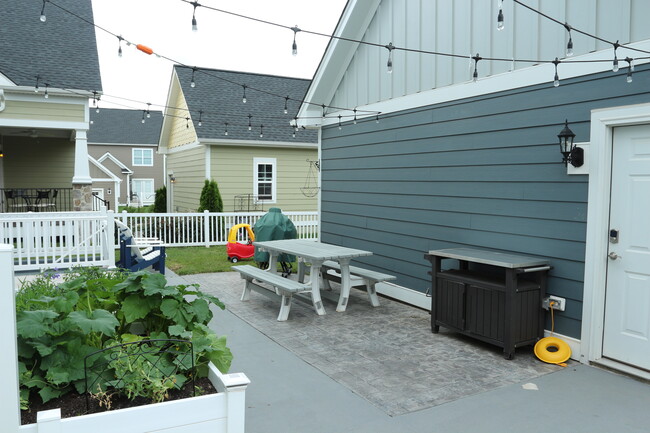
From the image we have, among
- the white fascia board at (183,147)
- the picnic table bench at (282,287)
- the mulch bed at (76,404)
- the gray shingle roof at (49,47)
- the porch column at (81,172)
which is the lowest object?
the picnic table bench at (282,287)

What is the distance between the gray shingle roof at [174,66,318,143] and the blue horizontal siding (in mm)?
7423

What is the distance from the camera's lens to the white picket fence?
27.9ft

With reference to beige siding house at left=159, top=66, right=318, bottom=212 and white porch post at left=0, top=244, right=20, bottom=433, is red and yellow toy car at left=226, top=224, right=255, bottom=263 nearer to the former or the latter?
beige siding house at left=159, top=66, right=318, bottom=212

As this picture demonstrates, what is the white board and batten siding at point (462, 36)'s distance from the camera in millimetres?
4527

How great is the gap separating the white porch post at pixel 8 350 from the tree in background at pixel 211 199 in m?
12.5

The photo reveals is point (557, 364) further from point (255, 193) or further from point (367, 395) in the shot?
point (255, 193)

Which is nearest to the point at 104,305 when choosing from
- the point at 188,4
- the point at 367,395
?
the point at 367,395

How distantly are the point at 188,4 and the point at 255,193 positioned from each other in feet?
40.2

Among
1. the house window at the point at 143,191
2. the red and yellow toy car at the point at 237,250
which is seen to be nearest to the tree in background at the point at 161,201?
the red and yellow toy car at the point at 237,250

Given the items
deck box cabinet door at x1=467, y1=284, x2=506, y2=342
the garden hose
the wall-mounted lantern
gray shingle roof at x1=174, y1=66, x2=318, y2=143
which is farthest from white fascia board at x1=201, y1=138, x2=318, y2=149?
the garden hose

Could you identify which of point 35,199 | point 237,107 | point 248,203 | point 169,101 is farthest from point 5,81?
point 169,101

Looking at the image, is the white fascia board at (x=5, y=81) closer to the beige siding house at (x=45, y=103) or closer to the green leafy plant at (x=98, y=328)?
the beige siding house at (x=45, y=103)

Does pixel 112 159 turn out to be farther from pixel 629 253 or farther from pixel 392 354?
pixel 629 253

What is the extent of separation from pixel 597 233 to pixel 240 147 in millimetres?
12510
